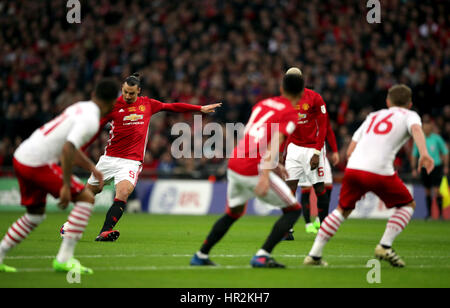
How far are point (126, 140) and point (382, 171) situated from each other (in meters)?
5.21

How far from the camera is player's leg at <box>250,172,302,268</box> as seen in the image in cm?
812

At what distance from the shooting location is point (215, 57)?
26.3 meters

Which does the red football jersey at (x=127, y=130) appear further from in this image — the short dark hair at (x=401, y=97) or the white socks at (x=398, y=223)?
the white socks at (x=398, y=223)

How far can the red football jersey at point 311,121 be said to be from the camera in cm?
1310

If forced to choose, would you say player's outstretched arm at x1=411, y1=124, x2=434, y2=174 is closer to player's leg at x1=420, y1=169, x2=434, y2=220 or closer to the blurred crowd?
player's leg at x1=420, y1=169, x2=434, y2=220

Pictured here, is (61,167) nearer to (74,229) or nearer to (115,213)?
(74,229)

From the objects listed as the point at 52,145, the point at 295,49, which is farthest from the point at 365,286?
the point at 295,49

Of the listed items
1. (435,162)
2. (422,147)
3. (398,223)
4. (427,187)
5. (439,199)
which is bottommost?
(439,199)

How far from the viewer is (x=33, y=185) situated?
7.95m

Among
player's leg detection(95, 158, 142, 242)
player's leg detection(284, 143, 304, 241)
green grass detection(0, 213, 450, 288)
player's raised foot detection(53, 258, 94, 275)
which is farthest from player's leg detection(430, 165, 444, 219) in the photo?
player's raised foot detection(53, 258, 94, 275)

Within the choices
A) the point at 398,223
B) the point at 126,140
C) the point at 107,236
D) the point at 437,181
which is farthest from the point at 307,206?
the point at 437,181

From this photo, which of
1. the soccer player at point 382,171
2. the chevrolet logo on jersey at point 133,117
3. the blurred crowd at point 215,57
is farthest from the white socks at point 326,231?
the blurred crowd at point 215,57

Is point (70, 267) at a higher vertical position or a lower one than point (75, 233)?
lower

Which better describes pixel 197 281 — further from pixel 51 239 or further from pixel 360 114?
pixel 360 114
